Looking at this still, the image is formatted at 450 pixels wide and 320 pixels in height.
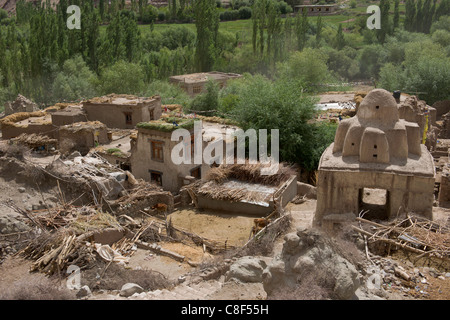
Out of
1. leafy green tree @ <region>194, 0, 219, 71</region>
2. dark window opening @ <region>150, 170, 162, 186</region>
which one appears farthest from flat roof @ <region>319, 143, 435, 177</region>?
leafy green tree @ <region>194, 0, 219, 71</region>

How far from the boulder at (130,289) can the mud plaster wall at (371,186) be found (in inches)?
258

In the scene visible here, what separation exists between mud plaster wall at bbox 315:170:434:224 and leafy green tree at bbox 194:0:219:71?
1538 inches

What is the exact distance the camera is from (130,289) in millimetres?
10992

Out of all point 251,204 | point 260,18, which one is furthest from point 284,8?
point 251,204

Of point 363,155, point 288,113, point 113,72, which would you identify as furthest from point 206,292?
point 113,72

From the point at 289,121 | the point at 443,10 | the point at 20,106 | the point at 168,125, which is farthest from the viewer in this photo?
the point at 443,10

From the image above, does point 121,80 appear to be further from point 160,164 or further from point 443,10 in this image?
point 443,10

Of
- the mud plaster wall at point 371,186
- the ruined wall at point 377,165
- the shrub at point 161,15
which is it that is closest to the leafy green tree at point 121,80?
the ruined wall at point 377,165

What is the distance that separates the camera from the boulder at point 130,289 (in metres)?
10.9

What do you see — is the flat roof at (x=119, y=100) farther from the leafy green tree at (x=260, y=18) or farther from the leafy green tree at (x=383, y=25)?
the leafy green tree at (x=383, y=25)

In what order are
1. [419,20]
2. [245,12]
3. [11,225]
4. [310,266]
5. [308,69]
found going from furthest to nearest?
[245,12] < [419,20] < [308,69] < [11,225] < [310,266]

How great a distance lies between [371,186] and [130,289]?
778 cm

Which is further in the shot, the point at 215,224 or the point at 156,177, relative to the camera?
the point at 156,177

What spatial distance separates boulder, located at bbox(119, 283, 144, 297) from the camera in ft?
35.8
